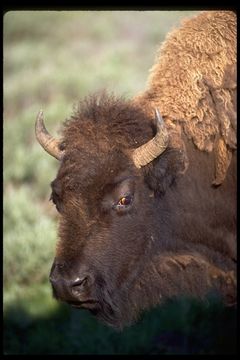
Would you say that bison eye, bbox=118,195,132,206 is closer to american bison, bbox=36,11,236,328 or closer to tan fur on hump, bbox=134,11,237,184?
american bison, bbox=36,11,236,328

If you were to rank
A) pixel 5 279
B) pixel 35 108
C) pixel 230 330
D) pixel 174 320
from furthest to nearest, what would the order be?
pixel 35 108 < pixel 5 279 < pixel 174 320 < pixel 230 330

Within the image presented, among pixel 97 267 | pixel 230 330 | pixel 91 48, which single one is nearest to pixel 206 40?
pixel 97 267

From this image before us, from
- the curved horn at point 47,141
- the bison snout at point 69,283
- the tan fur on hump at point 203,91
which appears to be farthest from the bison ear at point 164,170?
the bison snout at point 69,283

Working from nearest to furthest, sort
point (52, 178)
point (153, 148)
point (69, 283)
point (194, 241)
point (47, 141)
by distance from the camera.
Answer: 1. point (69, 283)
2. point (153, 148)
3. point (47, 141)
4. point (194, 241)
5. point (52, 178)

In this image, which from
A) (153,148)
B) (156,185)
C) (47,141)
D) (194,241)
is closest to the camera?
(153,148)

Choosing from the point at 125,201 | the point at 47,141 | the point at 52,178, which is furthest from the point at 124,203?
the point at 52,178

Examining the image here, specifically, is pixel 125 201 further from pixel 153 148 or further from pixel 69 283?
pixel 69 283

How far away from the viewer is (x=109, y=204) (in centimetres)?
454

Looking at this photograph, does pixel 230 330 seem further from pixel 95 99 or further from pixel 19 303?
Result: pixel 95 99

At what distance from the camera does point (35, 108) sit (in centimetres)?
1323

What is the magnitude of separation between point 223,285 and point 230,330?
1.64 m

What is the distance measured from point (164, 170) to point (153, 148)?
25 centimetres

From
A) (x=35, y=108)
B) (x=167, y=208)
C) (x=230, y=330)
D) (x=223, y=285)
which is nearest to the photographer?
(x=167, y=208)

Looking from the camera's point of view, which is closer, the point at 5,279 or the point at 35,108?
the point at 5,279
